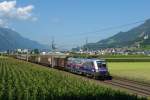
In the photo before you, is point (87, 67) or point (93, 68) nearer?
point (93, 68)

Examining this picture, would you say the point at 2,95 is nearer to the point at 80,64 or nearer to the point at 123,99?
the point at 123,99

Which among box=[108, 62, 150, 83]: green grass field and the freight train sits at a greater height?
the freight train

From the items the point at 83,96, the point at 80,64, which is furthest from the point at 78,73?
the point at 83,96

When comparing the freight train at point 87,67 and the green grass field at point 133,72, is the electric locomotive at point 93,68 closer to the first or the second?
the freight train at point 87,67

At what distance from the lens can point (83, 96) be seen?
34.3 meters

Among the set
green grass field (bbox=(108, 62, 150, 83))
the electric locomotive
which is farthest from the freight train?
green grass field (bbox=(108, 62, 150, 83))

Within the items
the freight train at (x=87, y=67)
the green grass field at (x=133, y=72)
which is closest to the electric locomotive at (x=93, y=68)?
the freight train at (x=87, y=67)

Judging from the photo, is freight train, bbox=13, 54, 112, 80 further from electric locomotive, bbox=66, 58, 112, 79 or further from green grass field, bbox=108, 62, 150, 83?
green grass field, bbox=108, 62, 150, 83

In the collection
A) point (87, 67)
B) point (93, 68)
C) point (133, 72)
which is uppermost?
point (87, 67)

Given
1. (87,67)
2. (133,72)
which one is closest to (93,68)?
(87,67)

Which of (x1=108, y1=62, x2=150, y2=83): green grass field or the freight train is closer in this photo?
→ the freight train

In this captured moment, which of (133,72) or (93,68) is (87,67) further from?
(133,72)

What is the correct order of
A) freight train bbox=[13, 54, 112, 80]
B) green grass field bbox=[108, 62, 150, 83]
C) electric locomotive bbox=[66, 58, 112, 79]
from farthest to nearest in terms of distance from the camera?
green grass field bbox=[108, 62, 150, 83]
freight train bbox=[13, 54, 112, 80]
electric locomotive bbox=[66, 58, 112, 79]

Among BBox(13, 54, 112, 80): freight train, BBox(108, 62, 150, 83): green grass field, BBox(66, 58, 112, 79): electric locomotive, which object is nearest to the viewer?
BBox(66, 58, 112, 79): electric locomotive
